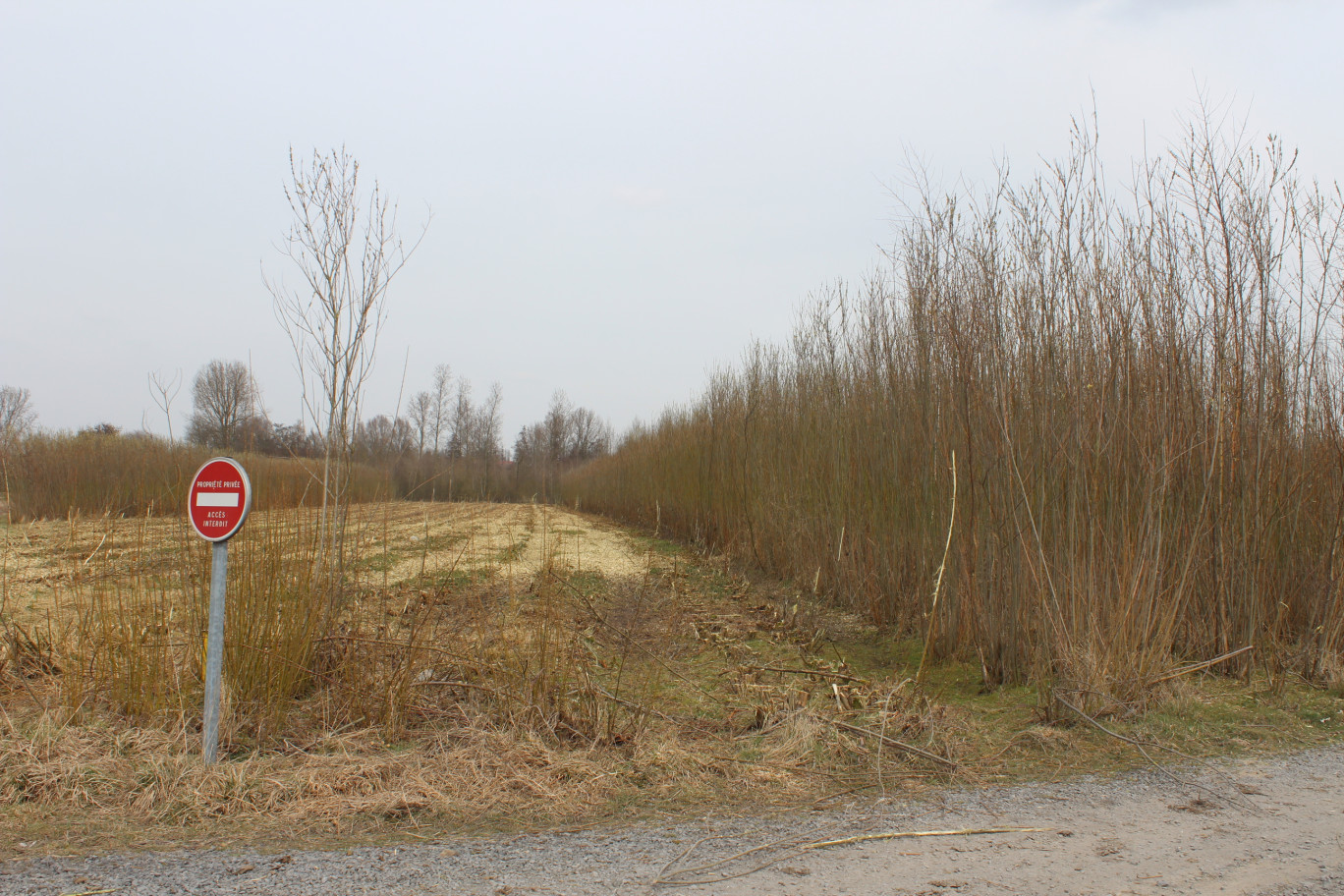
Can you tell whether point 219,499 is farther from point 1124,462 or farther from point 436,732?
point 1124,462

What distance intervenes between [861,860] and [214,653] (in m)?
Result: 2.65

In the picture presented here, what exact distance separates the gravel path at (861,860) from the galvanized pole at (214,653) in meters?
0.66

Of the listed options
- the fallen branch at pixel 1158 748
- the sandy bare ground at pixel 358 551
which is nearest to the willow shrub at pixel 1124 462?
the fallen branch at pixel 1158 748

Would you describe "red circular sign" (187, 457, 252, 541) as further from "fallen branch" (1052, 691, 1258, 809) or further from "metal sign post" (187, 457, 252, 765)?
"fallen branch" (1052, 691, 1258, 809)

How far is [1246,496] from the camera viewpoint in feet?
15.8

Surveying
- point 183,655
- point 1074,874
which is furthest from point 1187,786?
point 183,655

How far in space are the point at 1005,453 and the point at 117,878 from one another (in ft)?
14.9

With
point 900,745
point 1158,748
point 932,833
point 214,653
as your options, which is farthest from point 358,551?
point 1158,748

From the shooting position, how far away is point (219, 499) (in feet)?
10.3

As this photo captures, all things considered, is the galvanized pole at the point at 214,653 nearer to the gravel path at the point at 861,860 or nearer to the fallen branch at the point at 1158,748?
the gravel path at the point at 861,860

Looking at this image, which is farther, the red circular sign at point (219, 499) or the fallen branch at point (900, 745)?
the fallen branch at point (900, 745)

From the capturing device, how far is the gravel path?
2.32 metres

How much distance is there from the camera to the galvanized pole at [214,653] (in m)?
3.16

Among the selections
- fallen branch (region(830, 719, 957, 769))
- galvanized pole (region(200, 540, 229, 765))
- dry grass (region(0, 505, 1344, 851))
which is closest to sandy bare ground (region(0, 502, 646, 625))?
dry grass (region(0, 505, 1344, 851))
